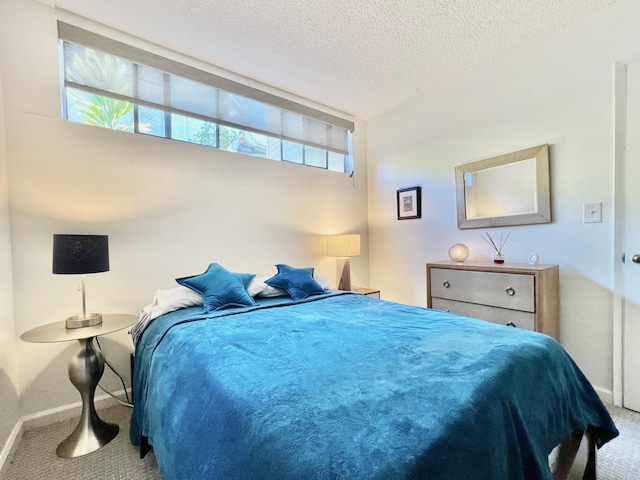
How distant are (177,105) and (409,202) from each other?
94.0 inches

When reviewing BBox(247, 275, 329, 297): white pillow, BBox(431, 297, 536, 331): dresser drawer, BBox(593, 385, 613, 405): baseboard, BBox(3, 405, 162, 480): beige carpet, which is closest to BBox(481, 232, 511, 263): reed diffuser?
BBox(431, 297, 536, 331): dresser drawer

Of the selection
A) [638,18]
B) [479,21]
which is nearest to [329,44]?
[479,21]

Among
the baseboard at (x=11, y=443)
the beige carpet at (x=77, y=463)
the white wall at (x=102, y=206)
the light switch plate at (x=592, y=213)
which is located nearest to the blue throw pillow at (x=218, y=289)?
the white wall at (x=102, y=206)

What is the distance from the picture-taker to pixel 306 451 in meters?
0.61

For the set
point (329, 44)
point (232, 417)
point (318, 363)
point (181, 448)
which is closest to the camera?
point (232, 417)

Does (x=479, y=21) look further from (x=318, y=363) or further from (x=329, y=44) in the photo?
(x=318, y=363)

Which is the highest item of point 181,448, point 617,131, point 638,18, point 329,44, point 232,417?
point 329,44

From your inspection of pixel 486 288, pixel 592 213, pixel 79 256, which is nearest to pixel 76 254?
pixel 79 256

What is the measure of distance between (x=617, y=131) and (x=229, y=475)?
275 centimetres

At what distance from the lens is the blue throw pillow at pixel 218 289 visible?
189 cm

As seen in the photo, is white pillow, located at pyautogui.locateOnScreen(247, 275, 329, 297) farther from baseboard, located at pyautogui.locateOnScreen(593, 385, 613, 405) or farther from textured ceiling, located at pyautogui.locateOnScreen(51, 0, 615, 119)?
baseboard, located at pyautogui.locateOnScreen(593, 385, 613, 405)

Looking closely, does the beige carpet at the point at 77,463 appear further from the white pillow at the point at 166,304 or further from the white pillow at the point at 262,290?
the white pillow at the point at 262,290

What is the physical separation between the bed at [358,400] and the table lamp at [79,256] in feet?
1.57

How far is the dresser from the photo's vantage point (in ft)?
6.19
